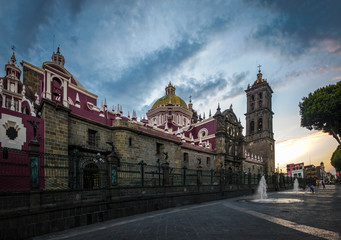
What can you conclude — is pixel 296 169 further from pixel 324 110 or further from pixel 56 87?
pixel 56 87

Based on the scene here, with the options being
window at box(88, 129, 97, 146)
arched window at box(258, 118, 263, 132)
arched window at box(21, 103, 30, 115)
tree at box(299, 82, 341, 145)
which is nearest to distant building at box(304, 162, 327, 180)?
arched window at box(258, 118, 263, 132)

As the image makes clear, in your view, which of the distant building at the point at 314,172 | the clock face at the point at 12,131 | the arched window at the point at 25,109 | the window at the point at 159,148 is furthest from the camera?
the distant building at the point at 314,172

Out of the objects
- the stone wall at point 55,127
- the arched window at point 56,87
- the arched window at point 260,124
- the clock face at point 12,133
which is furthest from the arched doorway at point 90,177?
the arched window at point 260,124

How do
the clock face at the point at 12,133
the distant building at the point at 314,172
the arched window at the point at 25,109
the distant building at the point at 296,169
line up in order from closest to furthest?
the clock face at the point at 12,133 < the arched window at the point at 25,109 < the distant building at the point at 296,169 < the distant building at the point at 314,172

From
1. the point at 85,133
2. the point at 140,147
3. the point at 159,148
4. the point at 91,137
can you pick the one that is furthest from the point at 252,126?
the point at 85,133

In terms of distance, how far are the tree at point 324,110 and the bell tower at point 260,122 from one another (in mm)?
20864

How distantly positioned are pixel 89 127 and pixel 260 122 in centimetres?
4815

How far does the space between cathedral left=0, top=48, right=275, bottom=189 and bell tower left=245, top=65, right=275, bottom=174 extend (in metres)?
14.5

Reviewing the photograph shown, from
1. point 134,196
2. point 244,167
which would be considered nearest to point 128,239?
point 134,196

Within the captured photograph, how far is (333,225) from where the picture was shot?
21.8 feet

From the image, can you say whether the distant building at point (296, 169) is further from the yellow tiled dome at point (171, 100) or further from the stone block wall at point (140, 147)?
the stone block wall at point (140, 147)

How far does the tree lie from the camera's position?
27578mm

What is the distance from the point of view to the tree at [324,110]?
27.6m

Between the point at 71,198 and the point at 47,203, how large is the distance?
1.00 metres
